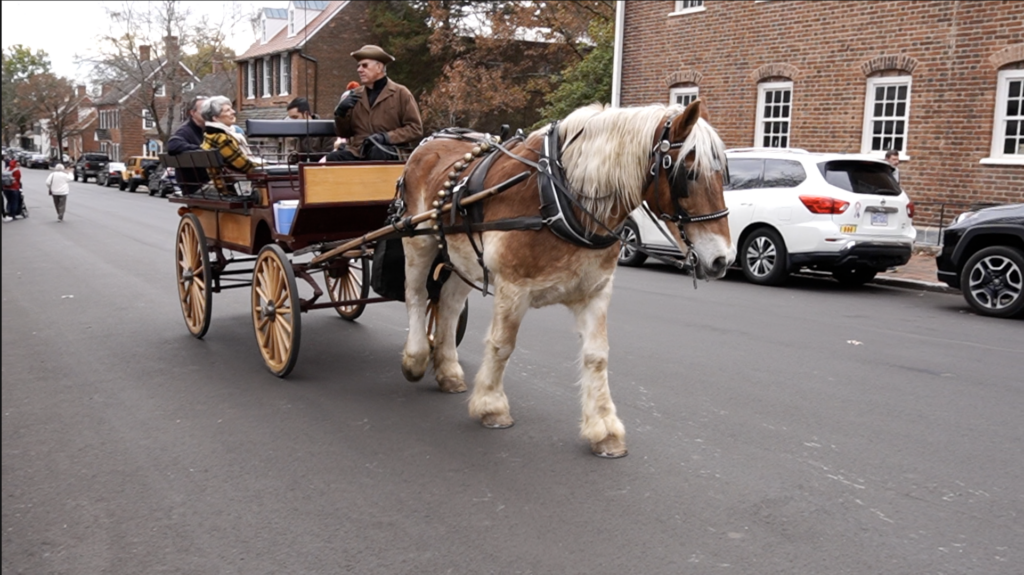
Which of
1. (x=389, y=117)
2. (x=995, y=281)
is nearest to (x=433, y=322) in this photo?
(x=389, y=117)

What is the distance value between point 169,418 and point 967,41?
16.2 metres

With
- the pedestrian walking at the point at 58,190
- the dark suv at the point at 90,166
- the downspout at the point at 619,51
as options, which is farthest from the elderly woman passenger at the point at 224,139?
the dark suv at the point at 90,166

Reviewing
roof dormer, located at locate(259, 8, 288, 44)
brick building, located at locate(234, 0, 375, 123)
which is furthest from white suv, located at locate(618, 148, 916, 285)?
roof dormer, located at locate(259, 8, 288, 44)

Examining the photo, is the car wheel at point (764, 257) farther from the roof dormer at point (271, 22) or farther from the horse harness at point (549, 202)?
the roof dormer at point (271, 22)

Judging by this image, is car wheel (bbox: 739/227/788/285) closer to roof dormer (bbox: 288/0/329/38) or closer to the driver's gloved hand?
the driver's gloved hand

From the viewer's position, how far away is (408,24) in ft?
133

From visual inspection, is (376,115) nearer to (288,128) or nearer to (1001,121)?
(288,128)

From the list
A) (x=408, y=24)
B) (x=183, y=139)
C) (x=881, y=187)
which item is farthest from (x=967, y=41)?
(x=408, y=24)

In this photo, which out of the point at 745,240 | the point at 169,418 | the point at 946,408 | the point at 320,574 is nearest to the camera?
the point at 320,574

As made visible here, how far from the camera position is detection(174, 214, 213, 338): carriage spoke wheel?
301 inches

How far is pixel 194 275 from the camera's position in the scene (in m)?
7.95

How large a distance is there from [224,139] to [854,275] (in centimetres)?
942

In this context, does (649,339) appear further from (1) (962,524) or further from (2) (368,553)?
(2) (368,553)

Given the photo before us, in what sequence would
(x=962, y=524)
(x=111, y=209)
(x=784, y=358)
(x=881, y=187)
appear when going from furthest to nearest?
(x=111, y=209)
(x=881, y=187)
(x=784, y=358)
(x=962, y=524)
